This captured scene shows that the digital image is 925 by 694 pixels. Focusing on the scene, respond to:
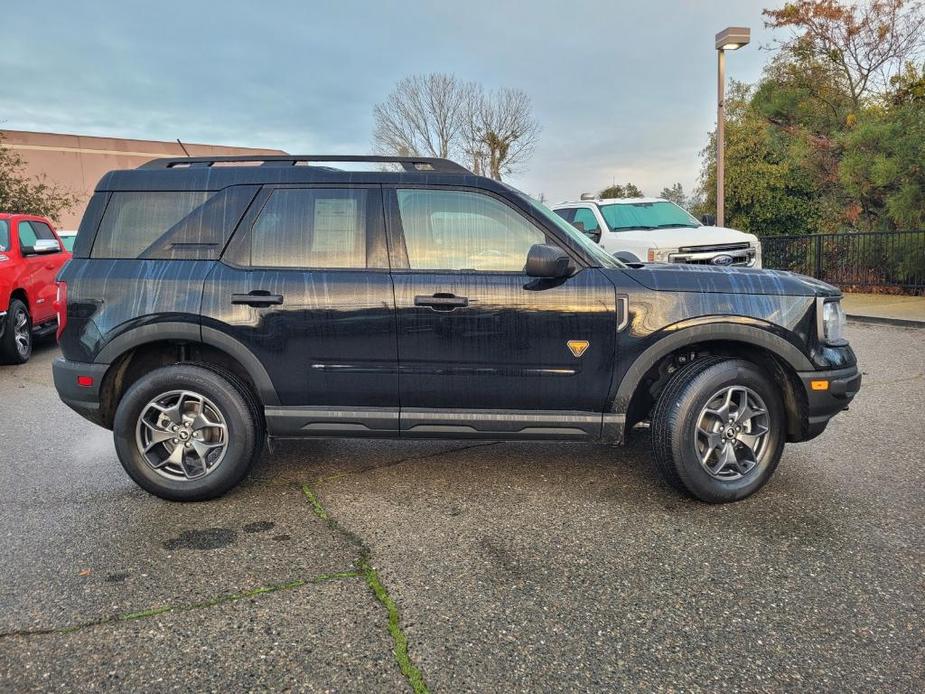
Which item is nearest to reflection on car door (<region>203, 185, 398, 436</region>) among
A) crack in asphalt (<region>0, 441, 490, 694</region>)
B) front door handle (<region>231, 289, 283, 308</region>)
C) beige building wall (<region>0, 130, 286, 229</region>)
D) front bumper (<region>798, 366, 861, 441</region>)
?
front door handle (<region>231, 289, 283, 308</region>)

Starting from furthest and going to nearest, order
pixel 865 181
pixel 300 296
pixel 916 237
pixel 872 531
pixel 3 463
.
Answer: pixel 865 181 < pixel 916 237 < pixel 3 463 < pixel 300 296 < pixel 872 531

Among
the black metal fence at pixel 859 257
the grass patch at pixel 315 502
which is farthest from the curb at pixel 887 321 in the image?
the grass patch at pixel 315 502

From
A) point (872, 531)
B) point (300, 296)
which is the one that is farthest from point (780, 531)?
point (300, 296)

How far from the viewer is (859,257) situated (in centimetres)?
1555

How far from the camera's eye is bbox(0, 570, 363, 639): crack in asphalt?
8.19ft

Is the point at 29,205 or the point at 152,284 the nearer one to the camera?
the point at 152,284

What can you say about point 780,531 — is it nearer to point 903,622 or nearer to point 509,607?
point 903,622

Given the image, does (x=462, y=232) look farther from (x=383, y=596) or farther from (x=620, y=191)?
(x=620, y=191)

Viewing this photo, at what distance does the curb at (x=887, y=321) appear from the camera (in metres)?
10.6

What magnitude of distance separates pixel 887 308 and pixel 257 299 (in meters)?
12.6

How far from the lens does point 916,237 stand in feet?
45.6

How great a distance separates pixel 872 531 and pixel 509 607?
1.95 m

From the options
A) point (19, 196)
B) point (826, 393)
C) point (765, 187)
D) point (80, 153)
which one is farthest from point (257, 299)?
point (80, 153)

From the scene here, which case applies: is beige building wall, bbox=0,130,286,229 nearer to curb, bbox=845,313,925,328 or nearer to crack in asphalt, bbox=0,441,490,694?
A: curb, bbox=845,313,925,328
